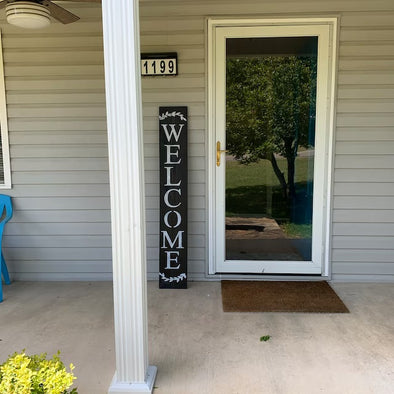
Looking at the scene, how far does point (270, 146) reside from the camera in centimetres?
329

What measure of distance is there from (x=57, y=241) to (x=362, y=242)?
8.74ft

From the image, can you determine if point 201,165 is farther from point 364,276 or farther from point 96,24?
point 364,276

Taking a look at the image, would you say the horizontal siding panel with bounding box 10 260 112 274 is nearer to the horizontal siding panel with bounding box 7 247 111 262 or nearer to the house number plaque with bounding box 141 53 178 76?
the horizontal siding panel with bounding box 7 247 111 262

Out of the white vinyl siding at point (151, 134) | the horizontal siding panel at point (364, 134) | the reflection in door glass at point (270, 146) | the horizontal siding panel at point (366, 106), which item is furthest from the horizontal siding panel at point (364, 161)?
the horizontal siding panel at point (366, 106)

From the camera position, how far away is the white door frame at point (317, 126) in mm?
3064

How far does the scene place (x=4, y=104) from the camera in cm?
323

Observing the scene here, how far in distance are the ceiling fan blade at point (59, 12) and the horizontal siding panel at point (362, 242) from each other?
2716 mm

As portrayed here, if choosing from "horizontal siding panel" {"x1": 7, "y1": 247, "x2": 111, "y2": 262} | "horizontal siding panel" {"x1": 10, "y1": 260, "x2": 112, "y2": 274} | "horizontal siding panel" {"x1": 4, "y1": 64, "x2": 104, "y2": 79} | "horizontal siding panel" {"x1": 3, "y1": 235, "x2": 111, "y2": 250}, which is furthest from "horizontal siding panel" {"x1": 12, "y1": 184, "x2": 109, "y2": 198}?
"horizontal siding panel" {"x1": 4, "y1": 64, "x2": 104, "y2": 79}

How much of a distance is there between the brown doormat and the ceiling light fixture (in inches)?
93.3

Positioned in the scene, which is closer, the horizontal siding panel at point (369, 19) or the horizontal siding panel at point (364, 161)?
the horizontal siding panel at point (369, 19)

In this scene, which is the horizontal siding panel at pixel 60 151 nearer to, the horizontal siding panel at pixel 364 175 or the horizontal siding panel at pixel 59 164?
the horizontal siding panel at pixel 59 164

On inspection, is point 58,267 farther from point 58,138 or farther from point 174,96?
point 174,96

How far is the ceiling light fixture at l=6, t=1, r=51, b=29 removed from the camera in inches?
95.6

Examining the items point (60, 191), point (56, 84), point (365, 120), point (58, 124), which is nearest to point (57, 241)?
point (60, 191)
